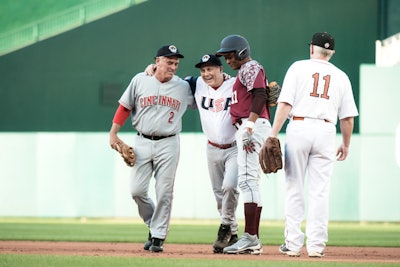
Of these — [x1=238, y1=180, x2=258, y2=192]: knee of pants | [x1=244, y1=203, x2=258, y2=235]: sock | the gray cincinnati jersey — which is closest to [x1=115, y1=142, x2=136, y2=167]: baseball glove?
the gray cincinnati jersey

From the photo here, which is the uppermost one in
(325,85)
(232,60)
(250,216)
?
(232,60)

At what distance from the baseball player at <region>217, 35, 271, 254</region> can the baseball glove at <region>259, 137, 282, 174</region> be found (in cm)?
18

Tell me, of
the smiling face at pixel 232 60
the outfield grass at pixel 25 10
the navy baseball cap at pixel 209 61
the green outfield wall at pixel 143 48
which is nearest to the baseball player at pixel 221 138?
the navy baseball cap at pixel 209 61

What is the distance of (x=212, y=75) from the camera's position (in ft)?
26.7

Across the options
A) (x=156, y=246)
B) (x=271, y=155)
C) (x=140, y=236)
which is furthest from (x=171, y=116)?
(x=140, y=236)

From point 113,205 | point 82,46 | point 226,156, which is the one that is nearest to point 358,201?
point 113,205

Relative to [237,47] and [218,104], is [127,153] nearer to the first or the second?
[218,104]

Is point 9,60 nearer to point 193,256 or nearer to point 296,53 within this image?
point 296,53

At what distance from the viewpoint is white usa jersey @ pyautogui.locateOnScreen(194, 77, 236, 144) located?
26.6 ft

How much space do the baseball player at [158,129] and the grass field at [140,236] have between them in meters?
1.07

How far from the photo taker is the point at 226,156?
8.13 meters

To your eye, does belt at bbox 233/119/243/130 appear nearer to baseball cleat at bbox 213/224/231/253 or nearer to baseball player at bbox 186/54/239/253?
baseball player at bbox 186/54/239/253

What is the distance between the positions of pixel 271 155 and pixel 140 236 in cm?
404

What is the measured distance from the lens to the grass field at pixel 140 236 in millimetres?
6793
